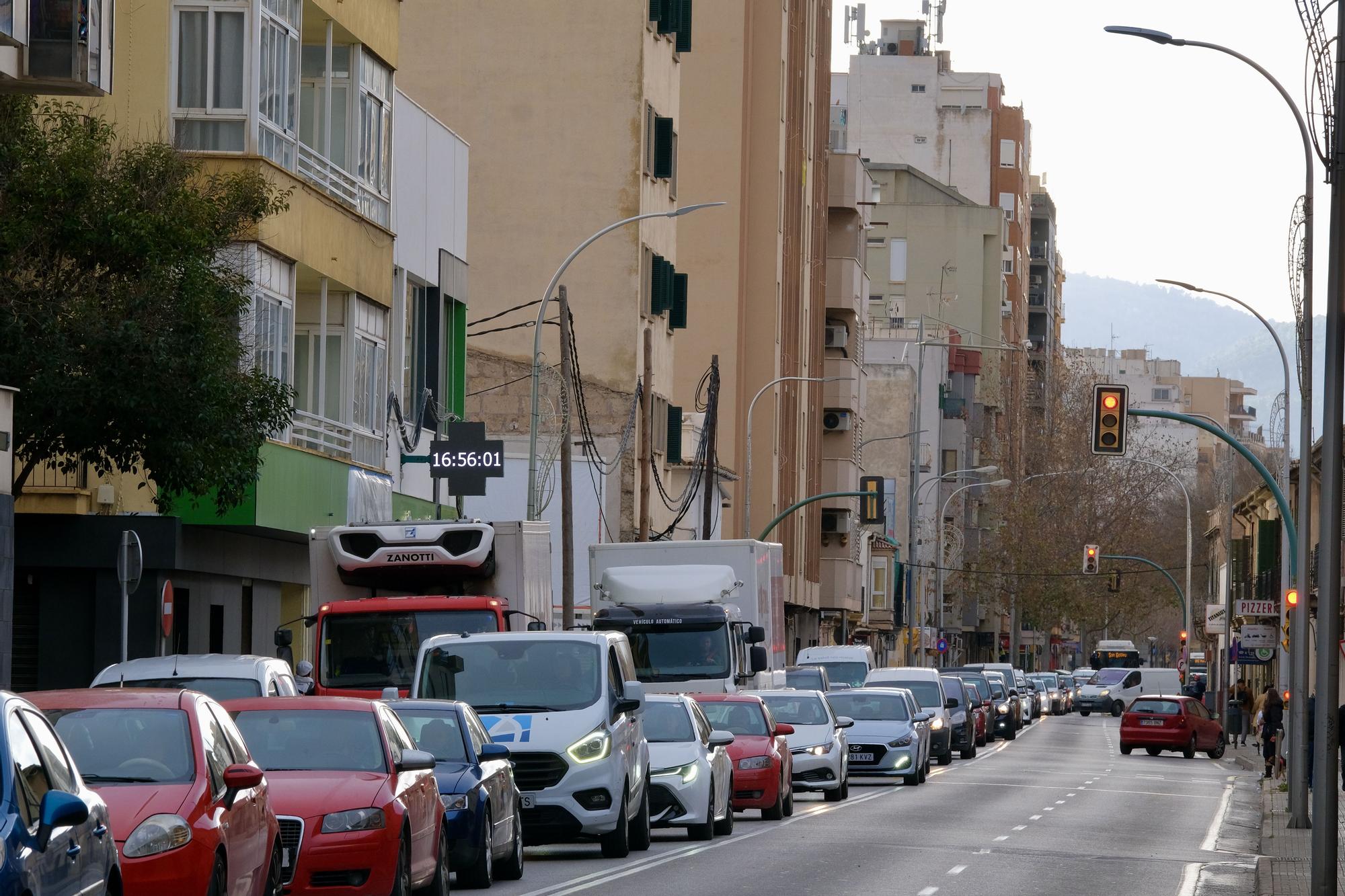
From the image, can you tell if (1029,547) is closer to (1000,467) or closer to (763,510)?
(1000,467)

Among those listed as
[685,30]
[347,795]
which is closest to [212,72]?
[347,795]

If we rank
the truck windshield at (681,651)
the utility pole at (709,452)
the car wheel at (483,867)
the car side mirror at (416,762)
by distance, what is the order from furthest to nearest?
1. the utility pole at (709,452)
2. the truck windshield at (681,651)
3. the car wheel at (483,867)
4. the car side mirror at (416,762)

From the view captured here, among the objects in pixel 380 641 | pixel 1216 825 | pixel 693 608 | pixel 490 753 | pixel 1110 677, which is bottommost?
pixel 1110 677

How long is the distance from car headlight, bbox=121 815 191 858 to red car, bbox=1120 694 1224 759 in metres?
44.2

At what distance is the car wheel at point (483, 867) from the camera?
670 inches

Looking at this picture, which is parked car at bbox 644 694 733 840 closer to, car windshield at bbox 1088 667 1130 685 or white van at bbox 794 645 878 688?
white van at bbox 794 645 878 688

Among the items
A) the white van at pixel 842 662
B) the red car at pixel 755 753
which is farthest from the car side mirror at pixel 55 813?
the white van at pixel 842 662

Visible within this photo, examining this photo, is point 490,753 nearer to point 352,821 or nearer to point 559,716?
point 559,716

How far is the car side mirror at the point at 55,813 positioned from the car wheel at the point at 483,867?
7.98 meters

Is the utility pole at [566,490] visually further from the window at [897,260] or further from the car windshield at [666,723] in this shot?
the window at [897,260]

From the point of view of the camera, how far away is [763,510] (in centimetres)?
7231

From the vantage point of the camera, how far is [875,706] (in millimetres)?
37250

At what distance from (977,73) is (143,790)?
125m

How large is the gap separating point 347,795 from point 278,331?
1584 centimetres
